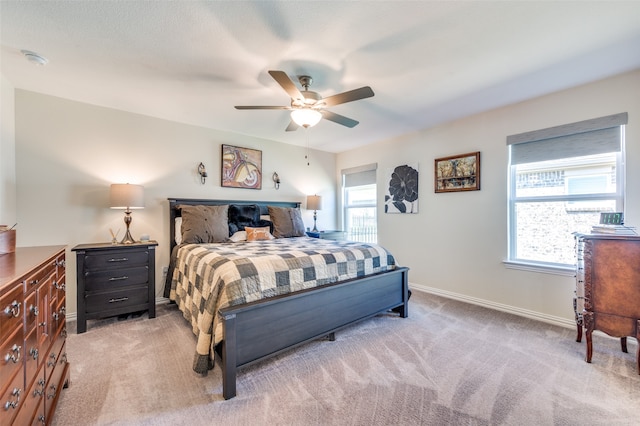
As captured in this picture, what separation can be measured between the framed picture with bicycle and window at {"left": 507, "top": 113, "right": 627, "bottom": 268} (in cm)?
344

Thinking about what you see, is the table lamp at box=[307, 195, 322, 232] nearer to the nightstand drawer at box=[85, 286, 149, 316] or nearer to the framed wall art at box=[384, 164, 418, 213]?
the framed wall art at box=[384, 164, 418, 213]

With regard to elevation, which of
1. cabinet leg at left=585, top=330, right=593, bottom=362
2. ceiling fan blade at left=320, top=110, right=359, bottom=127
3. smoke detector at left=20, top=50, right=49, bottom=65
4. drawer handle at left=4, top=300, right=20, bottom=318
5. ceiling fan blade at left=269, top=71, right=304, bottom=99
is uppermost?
smoke detector at left=20, top=50, right=49, bottom=65

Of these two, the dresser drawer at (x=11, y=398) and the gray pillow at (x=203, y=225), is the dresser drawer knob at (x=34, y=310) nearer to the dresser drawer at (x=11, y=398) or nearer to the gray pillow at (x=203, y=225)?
the dresser drawer at (x=11, y=398)

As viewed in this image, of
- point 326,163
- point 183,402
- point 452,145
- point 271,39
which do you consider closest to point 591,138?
point 452,145

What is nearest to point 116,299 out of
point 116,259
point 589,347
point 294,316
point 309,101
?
point 116,259

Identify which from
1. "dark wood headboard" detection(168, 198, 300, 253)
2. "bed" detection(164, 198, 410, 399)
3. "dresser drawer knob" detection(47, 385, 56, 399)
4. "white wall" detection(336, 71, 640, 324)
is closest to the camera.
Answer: "dresser drawer knob" detection(47, 385, 56, 399)

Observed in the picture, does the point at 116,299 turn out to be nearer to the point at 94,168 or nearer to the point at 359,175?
the point at 94,168

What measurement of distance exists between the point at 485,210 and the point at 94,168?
184 inches

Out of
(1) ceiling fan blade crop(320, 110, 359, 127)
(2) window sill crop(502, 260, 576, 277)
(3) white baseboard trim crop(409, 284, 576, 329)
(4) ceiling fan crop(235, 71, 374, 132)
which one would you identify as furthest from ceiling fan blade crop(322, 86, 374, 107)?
(3) white baseboard trim crop(409, 284, 576, 329)

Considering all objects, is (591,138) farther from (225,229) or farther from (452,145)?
(225,229)

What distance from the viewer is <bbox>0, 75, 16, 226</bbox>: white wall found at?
2.40 metres

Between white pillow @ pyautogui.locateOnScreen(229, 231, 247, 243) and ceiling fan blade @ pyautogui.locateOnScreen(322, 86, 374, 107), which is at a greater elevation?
ceiling fan blade @ pyautogui.locateOnScreen(322, 86, 374, 107)

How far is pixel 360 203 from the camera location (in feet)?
16.5

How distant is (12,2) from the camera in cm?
158
